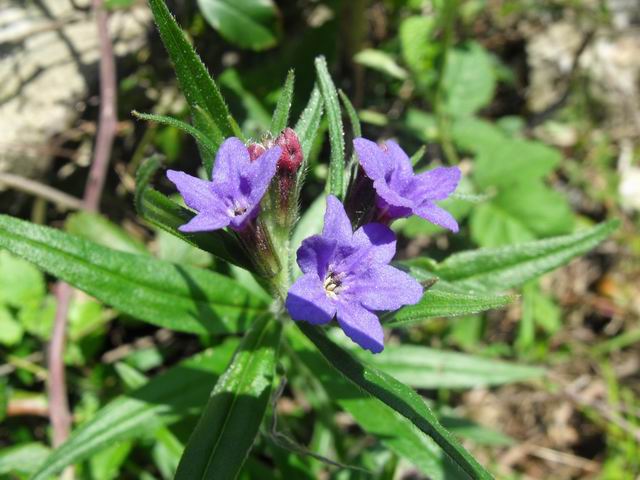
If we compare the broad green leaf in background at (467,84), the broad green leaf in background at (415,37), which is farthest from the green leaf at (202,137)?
the broad green leaf in background at (467,84)

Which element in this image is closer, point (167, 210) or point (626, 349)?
point (167, 210)

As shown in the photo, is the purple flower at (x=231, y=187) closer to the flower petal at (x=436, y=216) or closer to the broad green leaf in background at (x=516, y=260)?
the flower petal at (x=436, y=216)

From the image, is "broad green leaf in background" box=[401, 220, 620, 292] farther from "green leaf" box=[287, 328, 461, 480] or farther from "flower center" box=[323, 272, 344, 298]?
"flower center" box=[323, 272, 344, 298]

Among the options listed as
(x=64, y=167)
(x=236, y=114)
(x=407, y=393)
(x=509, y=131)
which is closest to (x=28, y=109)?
(x=64, y=167)

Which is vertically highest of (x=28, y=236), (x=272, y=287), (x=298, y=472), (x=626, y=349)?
(x=28, y=236)

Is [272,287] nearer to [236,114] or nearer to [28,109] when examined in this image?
[236,114]

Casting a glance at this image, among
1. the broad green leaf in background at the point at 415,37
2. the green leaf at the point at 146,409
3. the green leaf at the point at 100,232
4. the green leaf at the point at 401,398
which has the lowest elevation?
the green leaf at the point at 146,409
